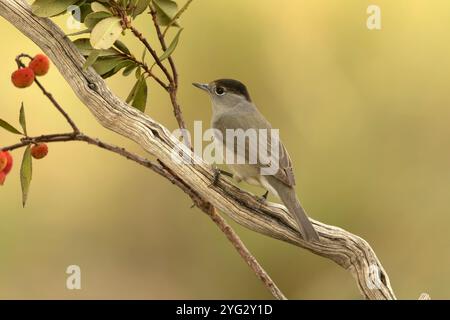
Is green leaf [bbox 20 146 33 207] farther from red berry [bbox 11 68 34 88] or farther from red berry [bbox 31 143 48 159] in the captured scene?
red berry [bbox 11 68 34 88]

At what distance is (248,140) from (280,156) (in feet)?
0.39

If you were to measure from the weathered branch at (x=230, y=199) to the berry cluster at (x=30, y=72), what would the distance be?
0.08 meters

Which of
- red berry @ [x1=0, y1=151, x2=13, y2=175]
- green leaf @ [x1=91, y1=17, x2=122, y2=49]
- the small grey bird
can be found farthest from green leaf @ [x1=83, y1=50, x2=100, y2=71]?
the small grey bird

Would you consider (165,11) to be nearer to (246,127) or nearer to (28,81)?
(28,81)

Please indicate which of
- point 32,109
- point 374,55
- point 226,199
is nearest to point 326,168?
point 374,55

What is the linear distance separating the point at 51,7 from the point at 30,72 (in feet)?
0.50

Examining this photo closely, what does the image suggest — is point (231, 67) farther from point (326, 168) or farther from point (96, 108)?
point (96, 108)

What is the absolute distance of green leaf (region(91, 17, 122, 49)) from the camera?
1.55 meters

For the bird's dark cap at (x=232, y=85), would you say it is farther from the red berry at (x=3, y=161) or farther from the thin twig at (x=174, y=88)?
the red berry at (x=3, y=161)

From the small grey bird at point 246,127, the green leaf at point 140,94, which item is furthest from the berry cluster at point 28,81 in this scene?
the small grey bird at point 246,127

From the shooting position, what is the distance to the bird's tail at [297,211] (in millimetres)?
1525

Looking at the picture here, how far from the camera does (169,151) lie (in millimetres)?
1551

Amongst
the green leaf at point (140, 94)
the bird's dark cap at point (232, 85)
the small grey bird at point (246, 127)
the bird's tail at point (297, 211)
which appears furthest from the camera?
the bird's dark cap at point (232, 85)

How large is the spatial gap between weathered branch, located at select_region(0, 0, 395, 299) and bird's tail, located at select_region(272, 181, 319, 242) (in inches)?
0.7
